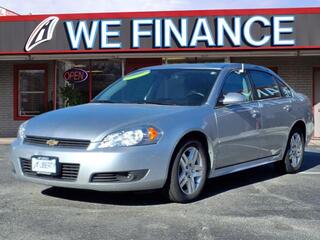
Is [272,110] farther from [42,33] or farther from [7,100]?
[7,100]

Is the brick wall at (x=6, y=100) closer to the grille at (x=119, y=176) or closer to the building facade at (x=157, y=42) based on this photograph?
the building facade at (x=157, y=42)

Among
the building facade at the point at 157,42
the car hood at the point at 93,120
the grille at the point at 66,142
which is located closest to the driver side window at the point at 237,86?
the car hood at the point at 93,120

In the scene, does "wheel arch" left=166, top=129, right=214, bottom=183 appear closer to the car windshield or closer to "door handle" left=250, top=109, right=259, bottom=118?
the car windshield

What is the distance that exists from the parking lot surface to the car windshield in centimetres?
114

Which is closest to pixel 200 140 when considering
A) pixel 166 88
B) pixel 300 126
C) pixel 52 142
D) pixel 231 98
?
pixel 231 98

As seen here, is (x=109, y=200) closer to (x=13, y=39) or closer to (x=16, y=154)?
(x=16, y=154)

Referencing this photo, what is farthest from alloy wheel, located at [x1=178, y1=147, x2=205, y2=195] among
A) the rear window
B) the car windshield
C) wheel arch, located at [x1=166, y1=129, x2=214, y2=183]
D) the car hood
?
the rear window

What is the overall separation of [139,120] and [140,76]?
1690 mm

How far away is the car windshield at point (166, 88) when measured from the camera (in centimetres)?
668

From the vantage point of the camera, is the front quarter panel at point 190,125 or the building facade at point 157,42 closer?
the front quarter panel at point 190,125

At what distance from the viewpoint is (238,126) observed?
691 cm

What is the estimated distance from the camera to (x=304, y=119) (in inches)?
340

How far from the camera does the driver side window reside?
22.8ft

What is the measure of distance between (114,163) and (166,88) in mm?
1711
